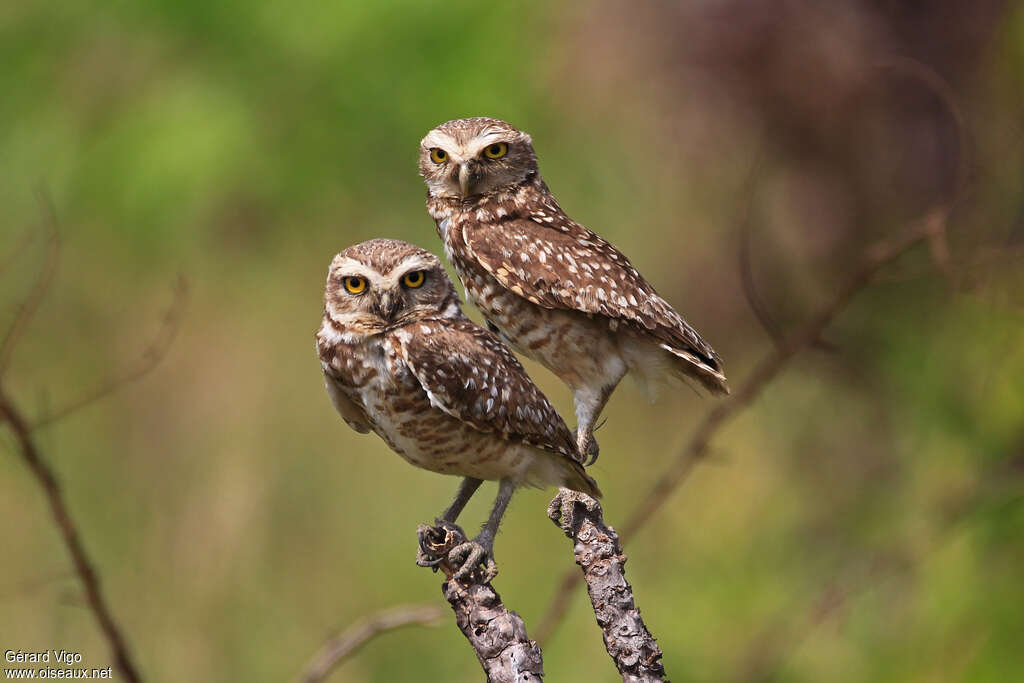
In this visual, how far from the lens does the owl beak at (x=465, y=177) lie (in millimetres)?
3248

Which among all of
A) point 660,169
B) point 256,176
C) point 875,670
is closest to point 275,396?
point 256,176

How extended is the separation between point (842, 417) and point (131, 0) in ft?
16.3

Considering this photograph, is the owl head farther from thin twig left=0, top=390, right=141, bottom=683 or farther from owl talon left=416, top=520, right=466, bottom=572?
thin twig left=0, top=390, right=141, bottom=683

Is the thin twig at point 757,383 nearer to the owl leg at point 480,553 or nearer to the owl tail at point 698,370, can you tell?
the owl tail at point 698,370

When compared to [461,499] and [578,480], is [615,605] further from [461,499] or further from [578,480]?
[461,499]

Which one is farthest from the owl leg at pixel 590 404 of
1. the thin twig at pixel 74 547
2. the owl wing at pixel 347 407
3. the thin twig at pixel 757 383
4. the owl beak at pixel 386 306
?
the thin twig at pixel 74 547

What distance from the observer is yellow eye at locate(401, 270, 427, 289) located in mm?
2732

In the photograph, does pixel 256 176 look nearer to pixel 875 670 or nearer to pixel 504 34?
pixel 504 34

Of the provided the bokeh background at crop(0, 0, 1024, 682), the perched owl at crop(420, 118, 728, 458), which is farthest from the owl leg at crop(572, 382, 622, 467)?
the bokeh background at crop(0, 0, 1024, 682)

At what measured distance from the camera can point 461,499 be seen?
2.95 meters

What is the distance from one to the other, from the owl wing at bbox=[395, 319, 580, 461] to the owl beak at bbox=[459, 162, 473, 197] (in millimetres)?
524

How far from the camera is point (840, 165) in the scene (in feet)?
21.8

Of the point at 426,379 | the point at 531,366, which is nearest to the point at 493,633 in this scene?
the point at 426,379

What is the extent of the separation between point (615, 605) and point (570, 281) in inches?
54.2
